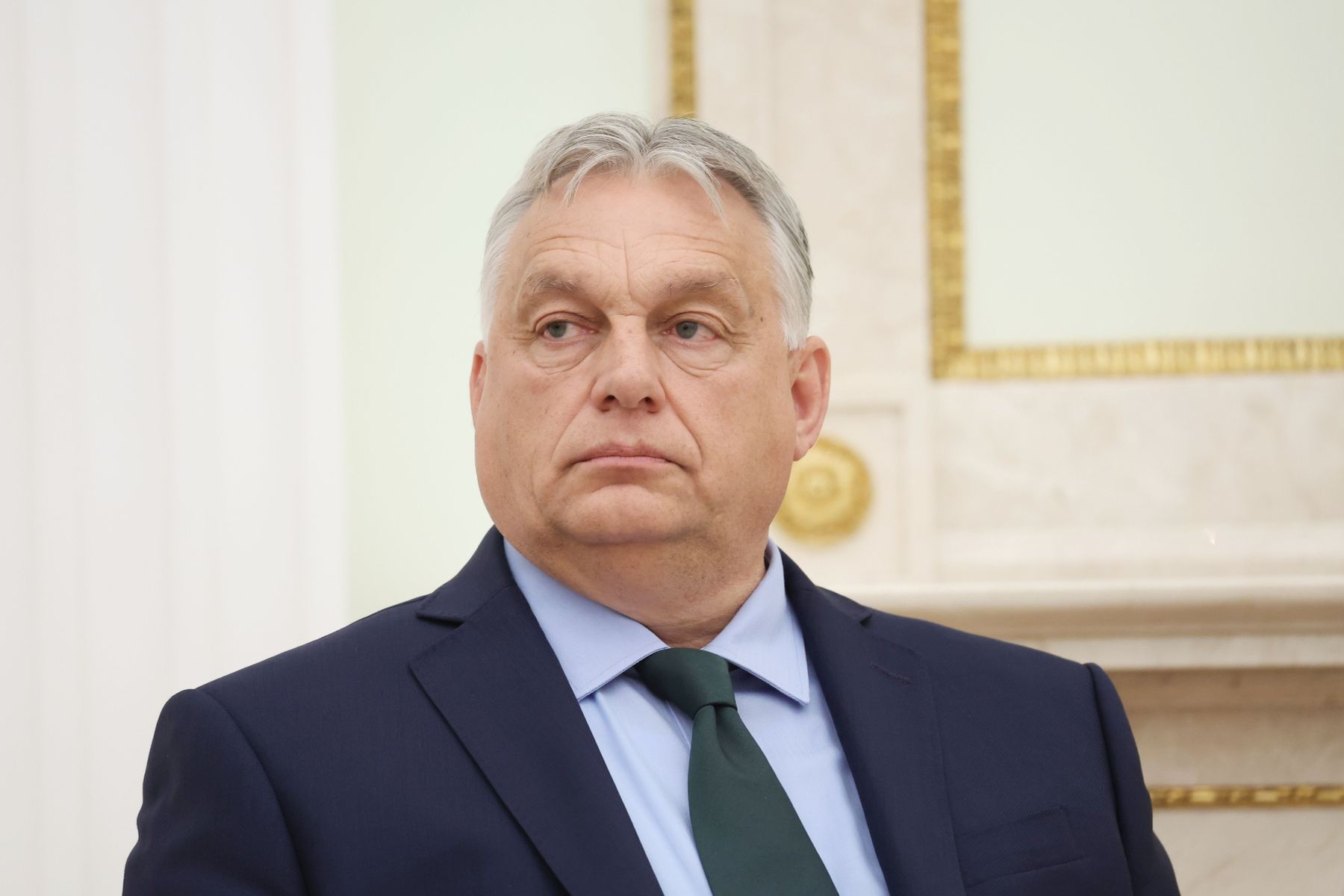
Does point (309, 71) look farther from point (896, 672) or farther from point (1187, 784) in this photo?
point (1187, 784)

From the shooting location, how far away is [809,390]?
1704mm

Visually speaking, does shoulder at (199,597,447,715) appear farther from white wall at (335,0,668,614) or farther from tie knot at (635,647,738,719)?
white wall at (335,0,668,614)

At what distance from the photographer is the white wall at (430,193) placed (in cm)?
270

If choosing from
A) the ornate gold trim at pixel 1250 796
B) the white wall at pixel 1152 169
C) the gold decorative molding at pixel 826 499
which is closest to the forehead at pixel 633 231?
the gold decorative molding at pixel 826 499

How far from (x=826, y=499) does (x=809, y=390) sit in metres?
0.96

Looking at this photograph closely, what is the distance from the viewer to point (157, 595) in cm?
221

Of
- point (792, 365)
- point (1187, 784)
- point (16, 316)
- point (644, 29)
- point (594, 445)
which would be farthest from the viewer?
point (644, 29)

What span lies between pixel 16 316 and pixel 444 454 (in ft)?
2.79

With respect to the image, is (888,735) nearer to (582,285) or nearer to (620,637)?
(620,637)

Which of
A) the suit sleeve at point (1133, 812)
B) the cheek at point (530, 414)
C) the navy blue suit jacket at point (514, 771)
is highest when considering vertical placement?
the cheek at point (530, 414)

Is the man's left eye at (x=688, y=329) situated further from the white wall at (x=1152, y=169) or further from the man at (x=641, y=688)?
the white wall at (x=1152, y=169)

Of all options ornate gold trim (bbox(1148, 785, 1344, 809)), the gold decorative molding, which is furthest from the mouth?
ornate gold trim (bbox(1148, 785, 1344, 809))

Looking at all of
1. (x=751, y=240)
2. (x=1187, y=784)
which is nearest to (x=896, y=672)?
(x=751, y=240)

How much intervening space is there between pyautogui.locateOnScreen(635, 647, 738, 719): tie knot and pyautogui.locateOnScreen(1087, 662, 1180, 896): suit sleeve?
500 mm
